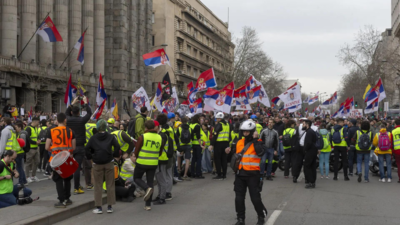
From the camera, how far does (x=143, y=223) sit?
7.83 metres

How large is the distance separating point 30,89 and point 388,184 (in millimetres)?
25052

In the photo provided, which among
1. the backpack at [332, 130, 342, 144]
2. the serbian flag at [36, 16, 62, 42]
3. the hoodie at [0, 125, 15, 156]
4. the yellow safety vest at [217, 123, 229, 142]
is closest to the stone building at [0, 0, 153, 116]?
the serbian flag at [36, 16, 62, 42]

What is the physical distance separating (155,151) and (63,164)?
171cm

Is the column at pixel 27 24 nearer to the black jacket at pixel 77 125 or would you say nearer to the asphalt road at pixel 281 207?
the asphalt road at pixel 281 207

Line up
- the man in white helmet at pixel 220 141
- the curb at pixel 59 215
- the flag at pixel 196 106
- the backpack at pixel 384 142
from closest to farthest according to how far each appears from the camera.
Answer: the curb at pixel 59 215 → the backpack at pixel 384 142 → the man in white helmet at pixel 220 141 → the flag at pixel 196 106

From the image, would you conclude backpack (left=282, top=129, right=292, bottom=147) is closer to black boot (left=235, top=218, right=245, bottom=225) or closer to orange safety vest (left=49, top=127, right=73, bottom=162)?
black boot (left=235, top=218, right=245, bottom=225)

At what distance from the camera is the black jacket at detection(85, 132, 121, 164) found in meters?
8.54

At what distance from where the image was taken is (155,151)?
9023 mm

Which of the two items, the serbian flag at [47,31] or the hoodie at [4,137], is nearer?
the hoodie at [4,137]

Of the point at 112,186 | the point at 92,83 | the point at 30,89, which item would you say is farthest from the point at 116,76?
the point at 112,186

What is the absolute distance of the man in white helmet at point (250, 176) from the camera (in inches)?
293

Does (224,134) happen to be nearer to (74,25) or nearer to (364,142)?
(364,142)

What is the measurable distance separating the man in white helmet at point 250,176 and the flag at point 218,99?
483 inches

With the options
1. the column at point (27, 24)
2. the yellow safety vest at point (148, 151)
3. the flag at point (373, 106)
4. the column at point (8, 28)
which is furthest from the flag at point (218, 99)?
the column at point (27, 24)
